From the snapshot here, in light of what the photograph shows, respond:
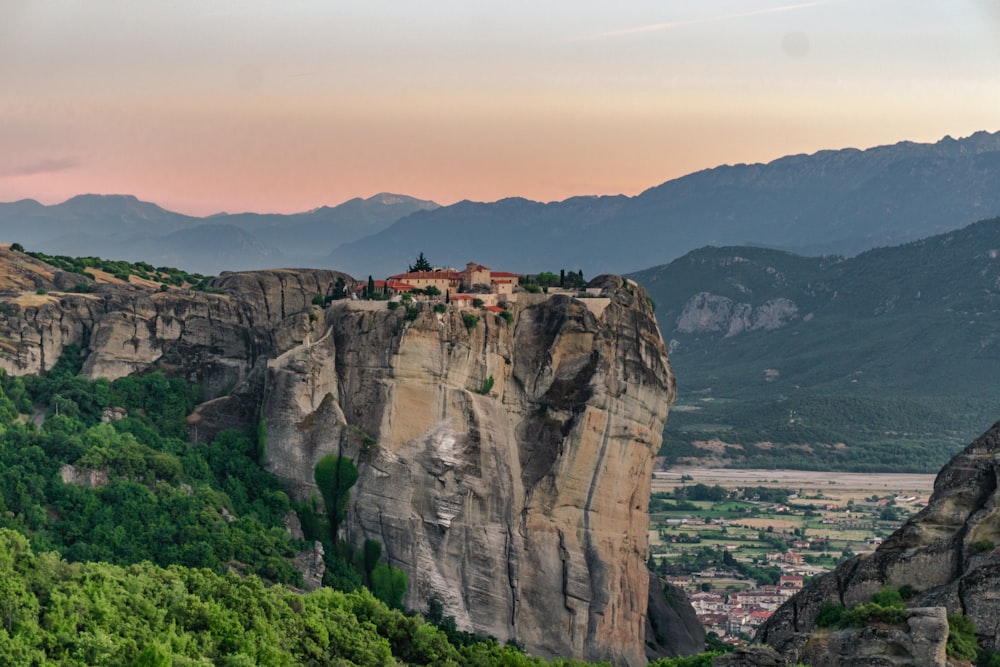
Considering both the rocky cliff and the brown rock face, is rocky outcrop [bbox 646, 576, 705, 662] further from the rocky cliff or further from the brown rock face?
the brown rock face

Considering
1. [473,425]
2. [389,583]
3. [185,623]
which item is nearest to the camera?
[185,623]

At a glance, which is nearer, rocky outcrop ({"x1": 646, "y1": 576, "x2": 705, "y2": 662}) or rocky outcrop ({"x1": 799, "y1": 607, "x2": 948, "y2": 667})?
rocky outcrop ({"x1": 799, "y1": 607, "x2": 948, "y2": 667})

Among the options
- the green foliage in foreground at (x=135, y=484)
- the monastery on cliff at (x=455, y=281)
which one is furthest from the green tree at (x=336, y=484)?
the monastery on cliff at (x=455, y=281)

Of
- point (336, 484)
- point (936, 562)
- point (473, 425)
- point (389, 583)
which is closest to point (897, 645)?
point (936, 562)

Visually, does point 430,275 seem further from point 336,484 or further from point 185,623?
point 185,623

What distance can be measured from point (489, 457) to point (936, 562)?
3290 centimetres

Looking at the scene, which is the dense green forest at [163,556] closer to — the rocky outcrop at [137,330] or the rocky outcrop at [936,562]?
the rocky outcrop at [137,330]

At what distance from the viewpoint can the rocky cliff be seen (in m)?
94.0

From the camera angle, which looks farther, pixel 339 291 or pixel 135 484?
pixel 339 291

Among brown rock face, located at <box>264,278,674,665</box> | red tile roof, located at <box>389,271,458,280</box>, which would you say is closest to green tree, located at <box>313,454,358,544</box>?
brown rock face, located at <box>264,278,674,665</box>

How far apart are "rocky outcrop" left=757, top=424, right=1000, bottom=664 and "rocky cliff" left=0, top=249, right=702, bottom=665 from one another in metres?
28.2

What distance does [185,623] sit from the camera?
66.3 m

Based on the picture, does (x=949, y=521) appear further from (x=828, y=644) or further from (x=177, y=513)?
(x=177, y=513)

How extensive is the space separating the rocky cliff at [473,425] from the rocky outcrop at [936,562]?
92.5ft
